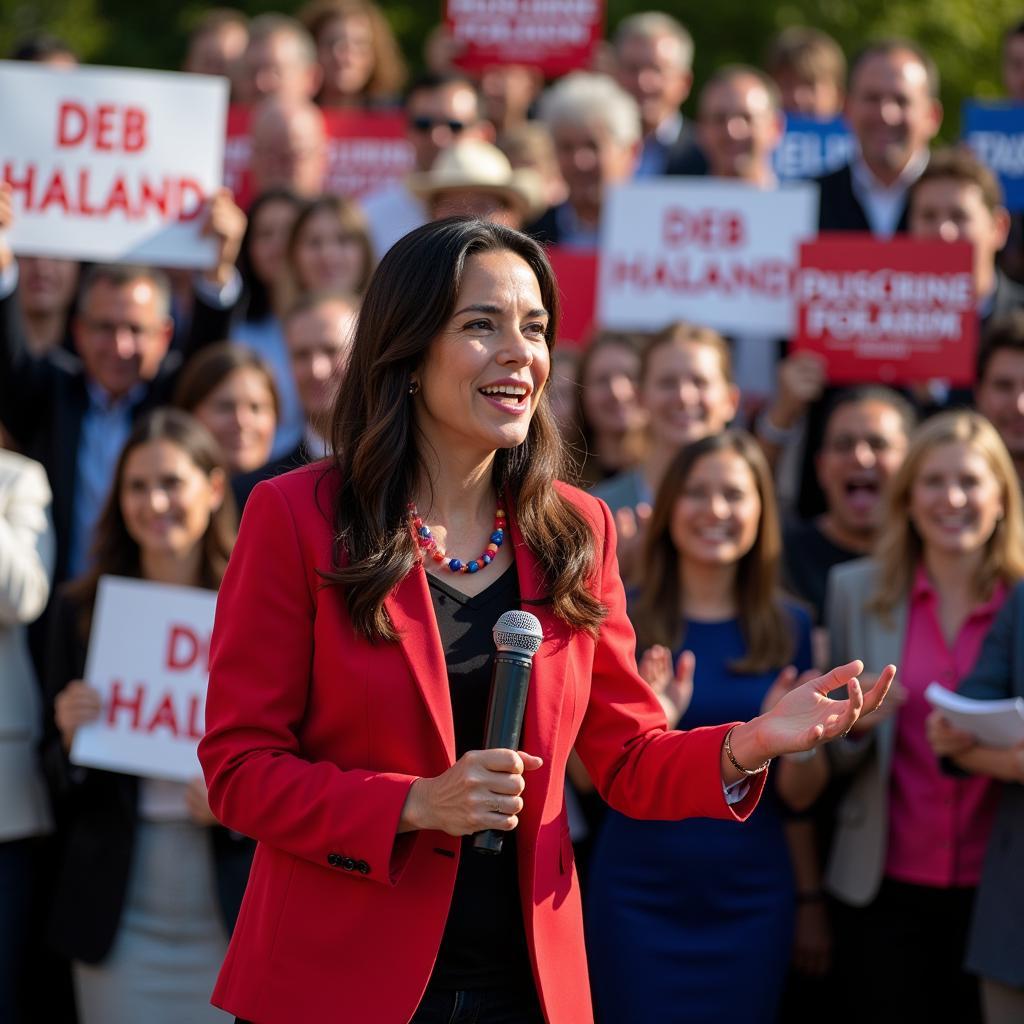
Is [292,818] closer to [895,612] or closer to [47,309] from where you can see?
[895,612]

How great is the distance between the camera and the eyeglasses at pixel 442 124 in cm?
882

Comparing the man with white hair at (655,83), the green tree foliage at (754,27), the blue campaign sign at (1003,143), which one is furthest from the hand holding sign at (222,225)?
the green tree foliage at (754,27)

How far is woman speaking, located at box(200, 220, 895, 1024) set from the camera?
3.00 metres

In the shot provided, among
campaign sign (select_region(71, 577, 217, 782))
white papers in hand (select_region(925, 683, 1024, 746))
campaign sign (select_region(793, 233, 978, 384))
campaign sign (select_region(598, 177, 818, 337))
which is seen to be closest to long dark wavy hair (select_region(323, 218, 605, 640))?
white papers in hand (select_region(925, 683, 1024, 746))

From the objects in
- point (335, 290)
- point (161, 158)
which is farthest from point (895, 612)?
point (161, 158)

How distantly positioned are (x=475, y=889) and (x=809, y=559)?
11.9 feet

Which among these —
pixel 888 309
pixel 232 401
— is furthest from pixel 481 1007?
pixel 888 309

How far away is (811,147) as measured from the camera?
9195 millimetres

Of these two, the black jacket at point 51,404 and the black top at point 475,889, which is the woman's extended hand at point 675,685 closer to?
the black top at point 475,889

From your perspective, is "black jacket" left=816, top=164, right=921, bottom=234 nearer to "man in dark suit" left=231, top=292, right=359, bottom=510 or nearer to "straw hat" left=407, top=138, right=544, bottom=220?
"straw hat" left=407, top=138, right=544, bottom=220

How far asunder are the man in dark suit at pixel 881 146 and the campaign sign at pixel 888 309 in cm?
80

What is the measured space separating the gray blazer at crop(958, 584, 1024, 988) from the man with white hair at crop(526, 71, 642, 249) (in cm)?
374

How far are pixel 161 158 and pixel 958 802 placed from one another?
390 centimetres

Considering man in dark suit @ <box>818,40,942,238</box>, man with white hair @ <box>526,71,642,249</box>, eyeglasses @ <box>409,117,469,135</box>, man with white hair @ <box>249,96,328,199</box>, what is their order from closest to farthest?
1. man in dark suit @ <box>818,40,942,238</box>
2. man with white hair @ <box>526,71,642,249</box>
3. man with white hair @ <box>249,96,328,199</box>
4. eyeglasses @ <box>409,117,469,135</box>
